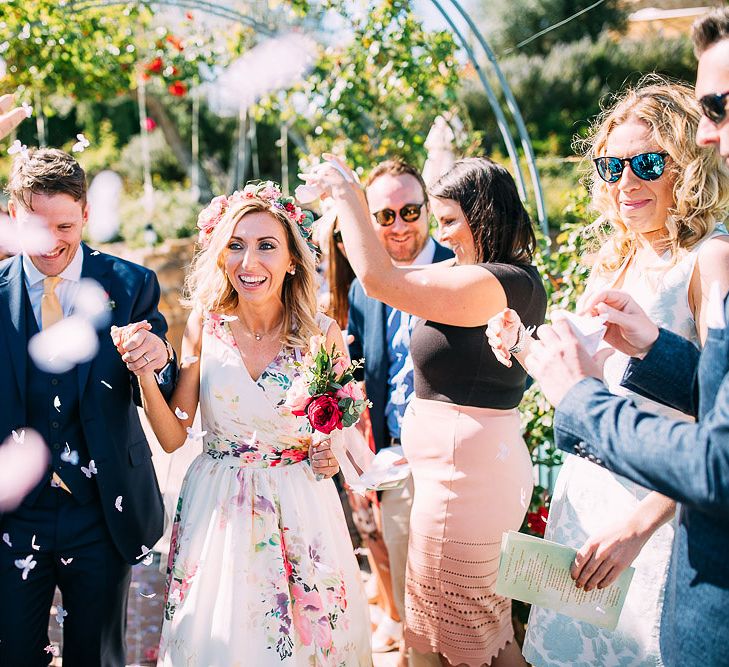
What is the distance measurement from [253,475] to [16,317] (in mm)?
969

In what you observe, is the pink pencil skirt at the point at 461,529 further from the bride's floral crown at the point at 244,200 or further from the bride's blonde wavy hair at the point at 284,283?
the bride's floral crown at the point at 244,200

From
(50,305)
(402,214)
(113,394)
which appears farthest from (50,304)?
(402,214)

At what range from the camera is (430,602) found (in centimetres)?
273

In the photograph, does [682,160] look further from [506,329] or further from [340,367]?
[340,367]

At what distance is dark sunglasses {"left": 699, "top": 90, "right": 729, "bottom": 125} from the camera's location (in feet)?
4.97

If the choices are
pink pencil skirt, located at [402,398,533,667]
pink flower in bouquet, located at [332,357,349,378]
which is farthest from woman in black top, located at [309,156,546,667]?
pink flower in bouquet, located at [332,357,349,378]

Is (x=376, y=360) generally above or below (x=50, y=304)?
below

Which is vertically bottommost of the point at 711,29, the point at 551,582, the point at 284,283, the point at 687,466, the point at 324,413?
the point at 551,582

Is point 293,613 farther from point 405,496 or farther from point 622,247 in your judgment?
point 622,247

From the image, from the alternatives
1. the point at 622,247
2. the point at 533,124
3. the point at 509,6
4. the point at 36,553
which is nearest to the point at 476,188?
the point at 622,247

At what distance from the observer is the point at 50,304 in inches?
105

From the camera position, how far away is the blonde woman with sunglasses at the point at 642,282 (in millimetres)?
2113

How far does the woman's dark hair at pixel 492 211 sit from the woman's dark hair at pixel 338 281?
142 cm

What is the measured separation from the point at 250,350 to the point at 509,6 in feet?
59.6
